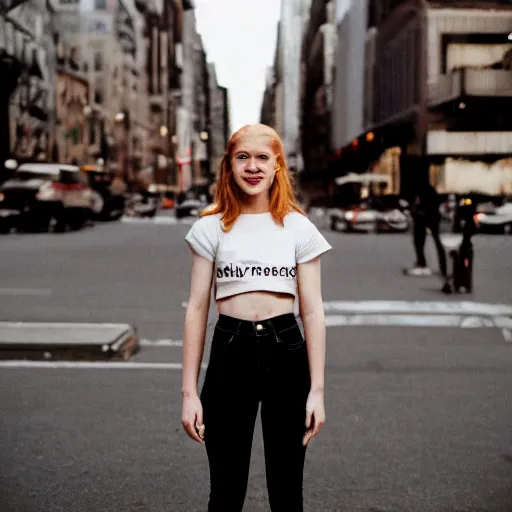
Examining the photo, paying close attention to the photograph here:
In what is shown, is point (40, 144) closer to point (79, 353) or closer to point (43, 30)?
point (43, 30)

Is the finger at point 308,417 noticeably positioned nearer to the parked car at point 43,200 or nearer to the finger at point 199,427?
the finger at point 199,427

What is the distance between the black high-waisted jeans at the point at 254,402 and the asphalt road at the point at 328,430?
1.33 metres

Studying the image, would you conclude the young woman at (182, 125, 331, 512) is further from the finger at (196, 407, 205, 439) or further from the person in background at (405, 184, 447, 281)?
the person in background at (405, 184, 447, 281)

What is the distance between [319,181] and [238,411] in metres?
118

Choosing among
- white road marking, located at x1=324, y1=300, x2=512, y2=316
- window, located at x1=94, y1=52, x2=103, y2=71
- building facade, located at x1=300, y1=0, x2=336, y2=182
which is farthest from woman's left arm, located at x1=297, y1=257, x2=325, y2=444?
window, located at x1=94, y1=52, x2=103, y2=71

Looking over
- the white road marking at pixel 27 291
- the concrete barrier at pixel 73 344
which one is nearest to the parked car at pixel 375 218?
the white road marking at pixel 27 291

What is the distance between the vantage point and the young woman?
125 inches

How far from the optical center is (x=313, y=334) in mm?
3197

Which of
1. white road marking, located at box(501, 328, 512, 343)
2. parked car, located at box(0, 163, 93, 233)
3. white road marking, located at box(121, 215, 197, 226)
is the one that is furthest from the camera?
white road marking, located at box(121, 215, 197, 226)

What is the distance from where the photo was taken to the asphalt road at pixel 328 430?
4758 mm

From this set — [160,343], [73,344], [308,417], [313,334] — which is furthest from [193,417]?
[160,343]

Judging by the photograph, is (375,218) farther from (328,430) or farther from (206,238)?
(206,238)

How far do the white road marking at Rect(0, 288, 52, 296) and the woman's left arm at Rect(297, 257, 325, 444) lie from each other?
38.2ft

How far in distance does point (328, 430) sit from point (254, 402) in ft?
9.64
